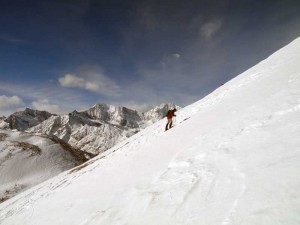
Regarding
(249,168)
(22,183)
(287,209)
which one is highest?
(249,168)

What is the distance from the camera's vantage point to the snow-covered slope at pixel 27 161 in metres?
44.4

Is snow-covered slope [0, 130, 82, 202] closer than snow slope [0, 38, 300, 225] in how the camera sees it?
No

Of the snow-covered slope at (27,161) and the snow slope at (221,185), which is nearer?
the snow slope at (221,185)

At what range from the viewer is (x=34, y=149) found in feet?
182

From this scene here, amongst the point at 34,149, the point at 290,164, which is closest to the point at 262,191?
the point at 290,164

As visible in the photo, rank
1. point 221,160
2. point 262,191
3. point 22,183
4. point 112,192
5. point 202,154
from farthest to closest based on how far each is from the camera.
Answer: point 22,183
point 112,192
point 202,154
point 221,160
point 262,191

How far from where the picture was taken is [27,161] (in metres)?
51.0

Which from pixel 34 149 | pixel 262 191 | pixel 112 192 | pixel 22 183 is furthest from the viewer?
pixel 34 149

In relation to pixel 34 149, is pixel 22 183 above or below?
below

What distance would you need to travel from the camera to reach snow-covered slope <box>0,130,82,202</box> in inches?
1747

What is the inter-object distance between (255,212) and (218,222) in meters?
0.74

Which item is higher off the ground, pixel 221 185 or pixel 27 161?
pixel 27 161

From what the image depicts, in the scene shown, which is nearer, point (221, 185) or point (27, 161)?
point (221, 185)

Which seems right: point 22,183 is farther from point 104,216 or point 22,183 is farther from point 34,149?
point 104,216
